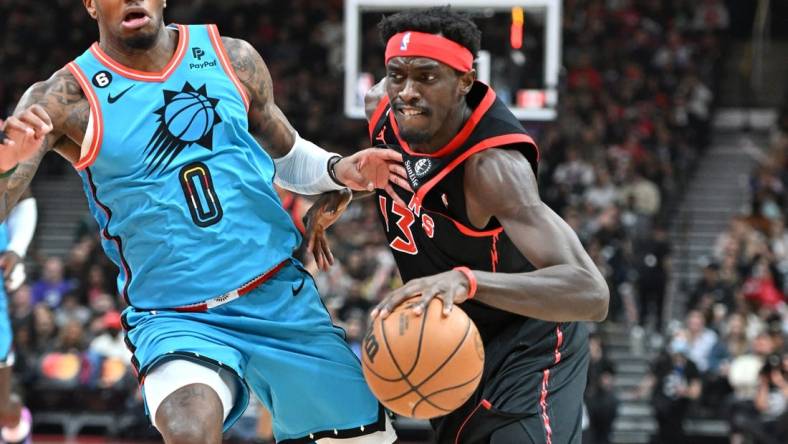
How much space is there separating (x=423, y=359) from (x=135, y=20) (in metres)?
1.85

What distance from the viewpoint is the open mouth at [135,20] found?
4.85m

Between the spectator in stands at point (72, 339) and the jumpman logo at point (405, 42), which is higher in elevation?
the jumpman logo at point (405, 42)

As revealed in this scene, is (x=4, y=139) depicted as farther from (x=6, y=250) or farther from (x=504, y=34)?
(x=504, y=34)

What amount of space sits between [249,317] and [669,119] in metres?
14.8

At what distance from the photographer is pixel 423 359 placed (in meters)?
4.09

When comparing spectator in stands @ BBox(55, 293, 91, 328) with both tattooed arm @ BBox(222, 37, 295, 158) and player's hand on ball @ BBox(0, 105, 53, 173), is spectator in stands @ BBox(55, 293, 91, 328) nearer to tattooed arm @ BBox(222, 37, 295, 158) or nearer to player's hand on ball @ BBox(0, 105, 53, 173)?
tattooed arm @ BBox(222, 37, 295, 158)

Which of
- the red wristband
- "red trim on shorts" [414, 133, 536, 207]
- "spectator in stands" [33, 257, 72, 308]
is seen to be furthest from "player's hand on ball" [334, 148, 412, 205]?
"spectator in stands" [33, 257, 72, 308]

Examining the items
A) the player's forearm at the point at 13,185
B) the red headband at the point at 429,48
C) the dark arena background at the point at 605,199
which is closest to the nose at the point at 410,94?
Answer: the red headband at the point at 429,48

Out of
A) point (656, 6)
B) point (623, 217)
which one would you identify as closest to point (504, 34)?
point (623, 217)

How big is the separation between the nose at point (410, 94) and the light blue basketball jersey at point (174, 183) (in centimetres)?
78

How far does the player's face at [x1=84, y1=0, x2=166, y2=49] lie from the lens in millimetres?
4844

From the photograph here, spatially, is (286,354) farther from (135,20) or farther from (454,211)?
(135,20)

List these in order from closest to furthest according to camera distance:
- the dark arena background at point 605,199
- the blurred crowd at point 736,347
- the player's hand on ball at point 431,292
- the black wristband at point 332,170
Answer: the player's hand on ball at point 431,292, the black wristband at point 332,170, the blurred crowd at point 736,347, the dark arena background at point 605,199

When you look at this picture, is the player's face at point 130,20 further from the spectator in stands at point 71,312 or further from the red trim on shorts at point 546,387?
the spectator in stands at point 71,312
